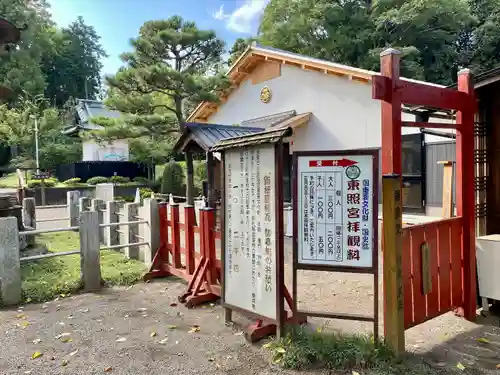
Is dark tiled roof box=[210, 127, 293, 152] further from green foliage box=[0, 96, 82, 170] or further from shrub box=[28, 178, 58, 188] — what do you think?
green foliage box=[0, 96, 82, 170]

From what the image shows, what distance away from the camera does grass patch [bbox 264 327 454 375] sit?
3398 millimetres

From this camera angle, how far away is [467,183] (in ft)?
14.6

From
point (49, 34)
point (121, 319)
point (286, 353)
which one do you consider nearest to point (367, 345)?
point (286, 353)

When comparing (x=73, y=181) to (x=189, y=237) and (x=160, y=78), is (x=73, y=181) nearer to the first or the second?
(x=160, y=78)

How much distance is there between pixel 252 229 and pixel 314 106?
9.27 m

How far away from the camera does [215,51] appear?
16.1 metres

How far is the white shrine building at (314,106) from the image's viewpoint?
10.4 metres

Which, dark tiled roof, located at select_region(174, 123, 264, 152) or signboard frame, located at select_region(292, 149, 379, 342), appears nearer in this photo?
signboard frame, located at select_region(292, 149, 379, 342)

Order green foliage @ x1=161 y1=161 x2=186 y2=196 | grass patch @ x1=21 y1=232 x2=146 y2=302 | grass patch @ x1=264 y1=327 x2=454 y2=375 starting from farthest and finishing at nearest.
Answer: green foliage @ x1=161 y1=161 x2=186 y2=196
grass patch @ x1=21 y1=232 x2=146 y2=302
grass patch @ x1=264 y1=327 x2=454 y2=375

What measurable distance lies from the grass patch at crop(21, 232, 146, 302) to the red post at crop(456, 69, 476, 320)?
14.9ft

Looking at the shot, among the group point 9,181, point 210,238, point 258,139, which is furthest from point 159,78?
point 9,181

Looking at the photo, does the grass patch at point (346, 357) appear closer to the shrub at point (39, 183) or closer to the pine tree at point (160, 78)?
the pine tree at point (160, 78)

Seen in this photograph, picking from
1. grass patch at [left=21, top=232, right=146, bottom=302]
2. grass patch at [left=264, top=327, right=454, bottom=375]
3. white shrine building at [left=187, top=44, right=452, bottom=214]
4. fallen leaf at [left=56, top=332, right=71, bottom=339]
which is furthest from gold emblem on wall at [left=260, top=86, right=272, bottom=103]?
grass patch at [left=264, top=327, right=454, bottom=375]

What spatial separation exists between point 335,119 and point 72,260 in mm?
8023
